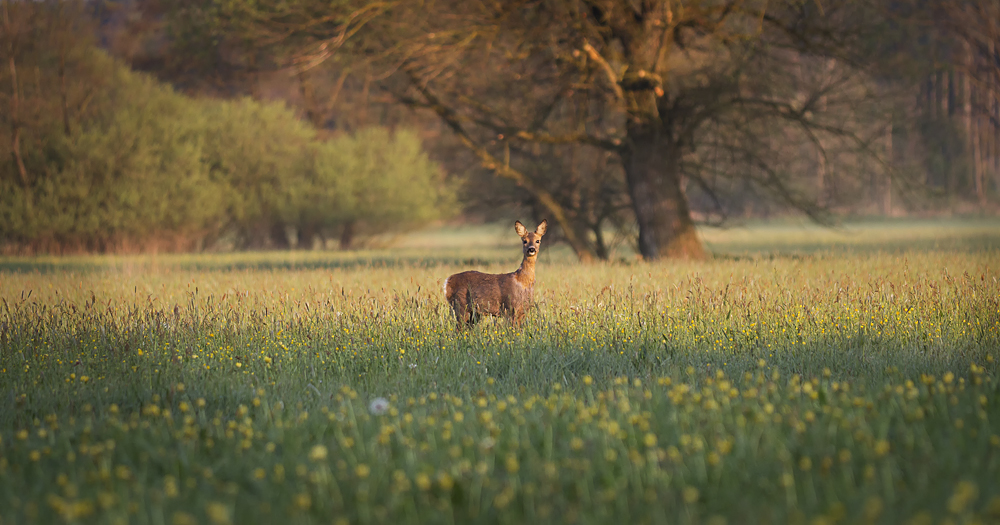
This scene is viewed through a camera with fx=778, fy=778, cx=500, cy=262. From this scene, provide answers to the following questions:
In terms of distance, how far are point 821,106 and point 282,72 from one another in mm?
27453

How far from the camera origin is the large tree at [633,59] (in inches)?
566

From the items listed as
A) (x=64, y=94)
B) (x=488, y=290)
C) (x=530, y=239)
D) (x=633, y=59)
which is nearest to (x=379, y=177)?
(x=64, y=94)

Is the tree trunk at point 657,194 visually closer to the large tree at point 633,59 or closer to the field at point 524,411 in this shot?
the large tree at point 633,59

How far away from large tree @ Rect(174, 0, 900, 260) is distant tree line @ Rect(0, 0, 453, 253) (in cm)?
1216

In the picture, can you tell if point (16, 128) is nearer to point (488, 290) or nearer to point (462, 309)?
point (462, 309)

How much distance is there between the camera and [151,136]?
2648 centimetres

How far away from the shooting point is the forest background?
1503 cm

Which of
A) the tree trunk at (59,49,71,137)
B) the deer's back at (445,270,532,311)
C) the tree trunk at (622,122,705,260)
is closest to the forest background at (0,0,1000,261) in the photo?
the tree trunk at (622,122,705,260)

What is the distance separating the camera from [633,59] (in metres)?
15.0

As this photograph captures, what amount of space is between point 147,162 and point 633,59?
18.0 meters

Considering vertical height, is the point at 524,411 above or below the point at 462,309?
below

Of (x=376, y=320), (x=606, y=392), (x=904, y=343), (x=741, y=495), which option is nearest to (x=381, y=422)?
(x=606, y=392)

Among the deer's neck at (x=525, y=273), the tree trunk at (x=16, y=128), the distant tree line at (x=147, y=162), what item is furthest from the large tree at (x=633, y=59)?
the tree trunk at (x=16, y=128)

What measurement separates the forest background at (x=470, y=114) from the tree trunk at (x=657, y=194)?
0.05 m
